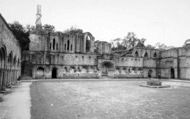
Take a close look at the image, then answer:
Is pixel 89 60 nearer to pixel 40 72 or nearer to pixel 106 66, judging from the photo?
pixel 106 66

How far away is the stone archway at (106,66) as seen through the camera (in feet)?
119

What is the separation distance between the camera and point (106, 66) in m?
36.9

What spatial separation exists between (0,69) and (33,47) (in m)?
24.1

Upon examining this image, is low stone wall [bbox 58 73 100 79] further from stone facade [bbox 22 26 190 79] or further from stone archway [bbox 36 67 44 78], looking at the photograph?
stone archway [bbox 36 67 44 78]

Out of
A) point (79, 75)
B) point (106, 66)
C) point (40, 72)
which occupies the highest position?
point (106, 66)

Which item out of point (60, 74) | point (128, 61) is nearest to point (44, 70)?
point (60, 74)

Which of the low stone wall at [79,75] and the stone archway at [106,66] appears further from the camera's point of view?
the stone archway at [106,66]

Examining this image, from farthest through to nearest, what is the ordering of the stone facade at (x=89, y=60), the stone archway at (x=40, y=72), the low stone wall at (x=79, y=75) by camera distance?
the low stone wall at (x=79, y=75) < the stone facade at (x=89, y=60) < the stone archway at (x=40, y=72)

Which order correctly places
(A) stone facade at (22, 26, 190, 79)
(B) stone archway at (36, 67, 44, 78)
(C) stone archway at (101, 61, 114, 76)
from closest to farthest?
1. (B) stone archway at (36, 67, 44, 78)
2. (A) stone facade at (22, 26, 190, 79)
3. (C) stone archway at (101, 61, 114, 76)

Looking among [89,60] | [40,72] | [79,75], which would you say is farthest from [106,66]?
[40,72]

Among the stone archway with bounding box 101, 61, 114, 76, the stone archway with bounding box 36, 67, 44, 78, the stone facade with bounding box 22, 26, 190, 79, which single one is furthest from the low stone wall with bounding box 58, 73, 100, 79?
the stone archway with bounding box 36, 67, 44, 78

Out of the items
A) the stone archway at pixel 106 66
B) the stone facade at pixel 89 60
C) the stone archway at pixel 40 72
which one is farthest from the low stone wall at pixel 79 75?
the stone archway at pixel 40 72

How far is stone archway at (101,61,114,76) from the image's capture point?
119ft

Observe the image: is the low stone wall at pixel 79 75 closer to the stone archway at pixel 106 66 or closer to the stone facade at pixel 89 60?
Answer: the stone facade at pixel 89 60
